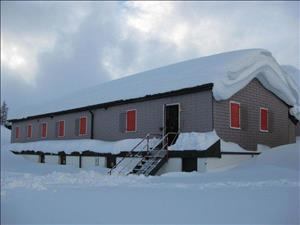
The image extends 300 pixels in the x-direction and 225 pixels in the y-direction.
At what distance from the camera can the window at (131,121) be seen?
67.5ft

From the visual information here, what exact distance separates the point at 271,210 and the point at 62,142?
20.5 metres

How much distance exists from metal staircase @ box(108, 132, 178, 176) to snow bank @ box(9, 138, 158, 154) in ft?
1.12

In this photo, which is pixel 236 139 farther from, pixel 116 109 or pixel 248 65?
pixel 116 109

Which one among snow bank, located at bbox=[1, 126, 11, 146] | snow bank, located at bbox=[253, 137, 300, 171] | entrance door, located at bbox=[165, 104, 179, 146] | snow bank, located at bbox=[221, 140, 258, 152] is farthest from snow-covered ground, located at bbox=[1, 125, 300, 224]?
snow bank, located at bbox=[1, 126, 11, 146]

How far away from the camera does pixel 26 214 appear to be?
7215mm

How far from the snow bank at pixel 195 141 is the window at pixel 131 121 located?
3.87 metres

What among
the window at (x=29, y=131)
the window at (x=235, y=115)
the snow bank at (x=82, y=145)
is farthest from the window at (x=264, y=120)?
the window at (x=29, y=131)

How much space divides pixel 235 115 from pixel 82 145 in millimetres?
9776

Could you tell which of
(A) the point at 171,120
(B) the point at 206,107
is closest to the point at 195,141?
(B) the point at 206,107

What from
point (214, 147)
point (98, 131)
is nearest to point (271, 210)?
point (214, 147)

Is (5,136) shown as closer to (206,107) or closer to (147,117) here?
(147,117)

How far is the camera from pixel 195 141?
16562 mm

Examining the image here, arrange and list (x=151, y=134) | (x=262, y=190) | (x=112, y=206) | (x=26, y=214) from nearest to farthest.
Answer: (x=26, y=214) < (x=112, y=206) < (x=262, y=190) < (x=151, y=134)

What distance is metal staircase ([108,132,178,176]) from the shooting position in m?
16.5
